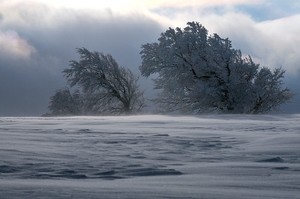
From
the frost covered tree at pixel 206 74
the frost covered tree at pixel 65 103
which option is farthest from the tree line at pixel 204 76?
the frost covered tree at pixel 65 103

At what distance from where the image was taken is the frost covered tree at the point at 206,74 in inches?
953

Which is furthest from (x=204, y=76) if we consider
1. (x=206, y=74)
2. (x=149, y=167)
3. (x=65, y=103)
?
(x=149, y=167)

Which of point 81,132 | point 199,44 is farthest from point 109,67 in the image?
point 81,132

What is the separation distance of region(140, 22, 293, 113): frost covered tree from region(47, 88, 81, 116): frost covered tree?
623 centimetres

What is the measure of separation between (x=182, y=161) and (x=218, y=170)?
0.88 meters

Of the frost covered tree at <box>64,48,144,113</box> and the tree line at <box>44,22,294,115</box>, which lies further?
the frost covered tree at <box>64,48,144,113</box>

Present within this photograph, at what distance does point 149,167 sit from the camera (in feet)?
15.4

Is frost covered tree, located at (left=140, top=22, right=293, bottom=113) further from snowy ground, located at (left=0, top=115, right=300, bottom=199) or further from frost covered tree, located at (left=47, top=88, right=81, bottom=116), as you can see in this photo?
snowy ground, located at (left=0, top=115, right=300, bottom=199)

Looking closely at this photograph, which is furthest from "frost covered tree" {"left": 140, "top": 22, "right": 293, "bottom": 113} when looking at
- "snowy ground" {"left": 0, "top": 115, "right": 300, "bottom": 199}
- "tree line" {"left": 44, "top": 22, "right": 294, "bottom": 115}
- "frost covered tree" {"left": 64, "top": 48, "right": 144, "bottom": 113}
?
"snowy ground" {"left": 0, "top": 115, "right": 300, "bottom": 199}

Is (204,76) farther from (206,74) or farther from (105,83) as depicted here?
(105,83)

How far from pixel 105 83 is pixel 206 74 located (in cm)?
646

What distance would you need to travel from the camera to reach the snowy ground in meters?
3.37

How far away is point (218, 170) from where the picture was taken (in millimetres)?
4406

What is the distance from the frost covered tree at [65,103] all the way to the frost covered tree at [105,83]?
5.03 feet
